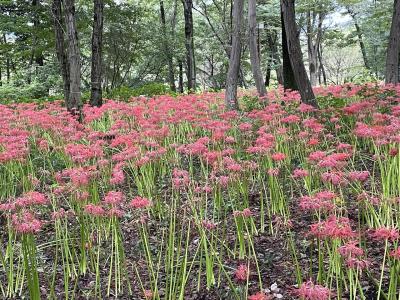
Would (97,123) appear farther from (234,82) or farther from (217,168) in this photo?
(217,168)

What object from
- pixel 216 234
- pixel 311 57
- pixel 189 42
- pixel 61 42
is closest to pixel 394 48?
pixel 61 42

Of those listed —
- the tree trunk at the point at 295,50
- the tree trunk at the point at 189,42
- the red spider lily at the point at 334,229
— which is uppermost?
the tree trunk at the point at 189,42

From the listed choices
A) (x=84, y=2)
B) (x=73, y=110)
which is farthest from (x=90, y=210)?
(x=84, y=2)

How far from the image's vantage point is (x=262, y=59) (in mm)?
29672

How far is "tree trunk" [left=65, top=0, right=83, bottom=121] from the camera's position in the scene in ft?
32.0

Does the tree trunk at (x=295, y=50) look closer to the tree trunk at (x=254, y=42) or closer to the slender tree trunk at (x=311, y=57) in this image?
the tree trunk at (x=254, y=42)

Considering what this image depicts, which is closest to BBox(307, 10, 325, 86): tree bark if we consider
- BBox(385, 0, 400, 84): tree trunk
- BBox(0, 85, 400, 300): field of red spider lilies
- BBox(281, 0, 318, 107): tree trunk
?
BBox(385, 0, 400, 84): tree trunk

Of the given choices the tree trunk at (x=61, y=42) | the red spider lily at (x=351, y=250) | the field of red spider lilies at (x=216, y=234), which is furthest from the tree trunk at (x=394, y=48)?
the red spider lily at (x=351, y=250)

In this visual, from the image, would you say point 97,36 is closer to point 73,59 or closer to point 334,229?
point 73,59

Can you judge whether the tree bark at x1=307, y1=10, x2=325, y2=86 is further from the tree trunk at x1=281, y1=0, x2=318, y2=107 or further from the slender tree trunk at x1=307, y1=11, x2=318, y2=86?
the tree trunk at x1=281, y1=0, x2=318, y2=107

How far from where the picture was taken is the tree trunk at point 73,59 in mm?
9758

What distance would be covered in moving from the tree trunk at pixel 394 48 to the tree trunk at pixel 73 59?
8.22 meters

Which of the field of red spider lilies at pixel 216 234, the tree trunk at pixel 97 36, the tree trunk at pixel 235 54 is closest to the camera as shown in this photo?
the field of red spider lilies at pixel 216 234

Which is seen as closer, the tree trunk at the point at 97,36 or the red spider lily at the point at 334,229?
the red spider lily at the point at 334,229
